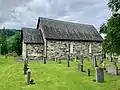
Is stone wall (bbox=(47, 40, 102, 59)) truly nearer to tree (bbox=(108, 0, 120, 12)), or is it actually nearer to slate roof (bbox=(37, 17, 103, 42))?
slate roof (bbox=(37, 17, 103, 42))

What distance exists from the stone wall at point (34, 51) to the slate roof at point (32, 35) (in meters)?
0.91

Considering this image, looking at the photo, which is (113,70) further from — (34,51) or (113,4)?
(34,51)

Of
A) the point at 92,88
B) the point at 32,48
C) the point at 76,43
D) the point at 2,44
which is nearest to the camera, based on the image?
the point at 92,88

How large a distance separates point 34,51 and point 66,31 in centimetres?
814

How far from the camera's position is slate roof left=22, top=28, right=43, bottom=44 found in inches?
1494

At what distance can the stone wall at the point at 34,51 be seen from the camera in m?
37.8

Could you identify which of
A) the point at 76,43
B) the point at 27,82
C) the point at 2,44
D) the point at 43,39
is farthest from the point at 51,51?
the point at 2,44

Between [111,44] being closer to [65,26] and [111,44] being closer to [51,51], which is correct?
[51,51]

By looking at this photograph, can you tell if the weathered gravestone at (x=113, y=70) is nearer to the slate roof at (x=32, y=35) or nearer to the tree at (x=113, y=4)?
the tree at (x=113, y=4)

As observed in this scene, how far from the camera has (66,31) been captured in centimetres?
4209

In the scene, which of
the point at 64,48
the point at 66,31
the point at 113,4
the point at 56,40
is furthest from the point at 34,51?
the point at 113,4

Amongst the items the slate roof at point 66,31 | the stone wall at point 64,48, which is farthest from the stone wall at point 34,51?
the slate roof at point 66,31

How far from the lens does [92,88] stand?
42.6 ft

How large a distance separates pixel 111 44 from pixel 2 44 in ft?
237
